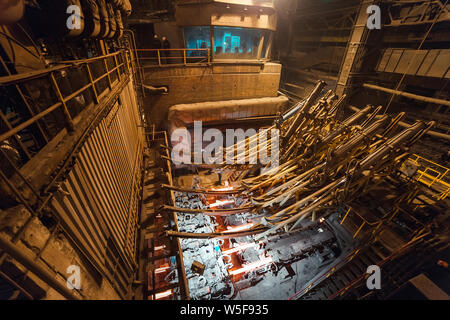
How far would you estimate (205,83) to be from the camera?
1023 cm

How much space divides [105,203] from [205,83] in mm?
8444

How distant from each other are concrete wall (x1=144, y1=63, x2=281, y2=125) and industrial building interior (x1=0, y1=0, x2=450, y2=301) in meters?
0.07

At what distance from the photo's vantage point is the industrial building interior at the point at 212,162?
242cm

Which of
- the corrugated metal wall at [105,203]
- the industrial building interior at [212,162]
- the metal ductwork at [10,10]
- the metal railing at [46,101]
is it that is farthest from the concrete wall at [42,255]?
the metal ductwork at [10,10]

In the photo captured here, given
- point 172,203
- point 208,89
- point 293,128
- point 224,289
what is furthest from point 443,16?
point 224,289

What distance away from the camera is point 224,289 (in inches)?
241

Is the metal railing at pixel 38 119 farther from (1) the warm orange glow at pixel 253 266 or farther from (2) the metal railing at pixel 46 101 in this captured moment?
(1) the warm orange glow at pixel 253 266

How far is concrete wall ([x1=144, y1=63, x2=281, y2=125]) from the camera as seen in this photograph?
9529 mm

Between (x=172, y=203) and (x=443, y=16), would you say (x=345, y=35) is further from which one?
(x=172, y=203)

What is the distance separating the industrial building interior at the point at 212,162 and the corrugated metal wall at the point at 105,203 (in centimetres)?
4

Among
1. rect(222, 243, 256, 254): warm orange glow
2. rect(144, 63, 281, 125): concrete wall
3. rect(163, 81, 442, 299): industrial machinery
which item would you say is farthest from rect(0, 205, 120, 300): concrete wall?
rect(144, 63, 281, 125): concrete wall

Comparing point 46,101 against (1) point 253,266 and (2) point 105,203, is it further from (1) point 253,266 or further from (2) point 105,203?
(1) point 253,266
